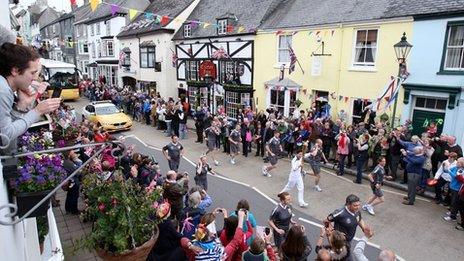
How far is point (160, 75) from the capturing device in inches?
1127

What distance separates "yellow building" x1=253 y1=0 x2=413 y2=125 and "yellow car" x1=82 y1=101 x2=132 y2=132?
8247 millimetres

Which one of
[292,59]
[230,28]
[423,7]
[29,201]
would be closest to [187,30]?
[230,28]

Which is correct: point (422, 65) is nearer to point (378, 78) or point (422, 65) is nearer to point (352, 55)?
point (378, 78)

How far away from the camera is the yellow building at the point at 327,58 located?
14.7 meters

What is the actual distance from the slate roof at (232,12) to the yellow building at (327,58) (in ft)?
2.62

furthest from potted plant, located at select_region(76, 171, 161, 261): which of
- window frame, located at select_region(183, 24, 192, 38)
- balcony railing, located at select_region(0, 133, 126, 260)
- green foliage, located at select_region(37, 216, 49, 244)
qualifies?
window frame, located at select_region(183, 24, 192, 38)

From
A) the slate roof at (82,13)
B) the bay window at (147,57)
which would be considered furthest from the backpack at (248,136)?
the slate roof at (82,13)

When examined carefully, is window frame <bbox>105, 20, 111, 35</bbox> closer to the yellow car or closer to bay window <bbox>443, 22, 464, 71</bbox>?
the yellow car

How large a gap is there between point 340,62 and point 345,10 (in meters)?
2.56

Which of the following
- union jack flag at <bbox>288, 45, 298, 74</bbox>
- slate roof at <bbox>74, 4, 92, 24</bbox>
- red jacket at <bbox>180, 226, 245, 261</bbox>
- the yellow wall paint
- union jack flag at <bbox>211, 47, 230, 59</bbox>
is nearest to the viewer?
red jacket at <bbox>180, 226, 245, 261</bbox>

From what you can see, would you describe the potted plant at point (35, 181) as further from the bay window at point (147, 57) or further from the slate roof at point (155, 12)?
the bay window at point (147, 57)

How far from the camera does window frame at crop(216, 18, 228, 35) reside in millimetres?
22625

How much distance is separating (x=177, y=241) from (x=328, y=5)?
15924 millimetres

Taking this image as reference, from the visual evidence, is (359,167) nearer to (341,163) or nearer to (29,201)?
(341,163)
